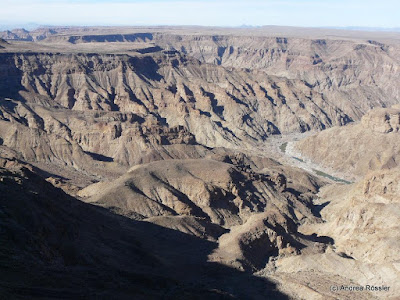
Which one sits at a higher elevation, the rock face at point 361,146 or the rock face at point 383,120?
the rock face at point 383,120

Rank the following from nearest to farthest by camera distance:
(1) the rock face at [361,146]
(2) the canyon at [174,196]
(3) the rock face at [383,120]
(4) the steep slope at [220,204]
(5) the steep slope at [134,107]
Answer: (2) the canyon at [174,196]
(4) the steep slope at [220,204]
(5) the steep slope at [134,107]
(1) the rock face at [361,146]
(3) the rock face at [383,120]

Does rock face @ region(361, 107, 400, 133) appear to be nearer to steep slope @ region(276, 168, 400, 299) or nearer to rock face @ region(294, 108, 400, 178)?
rock face @ region(294, 108, 400, 178)

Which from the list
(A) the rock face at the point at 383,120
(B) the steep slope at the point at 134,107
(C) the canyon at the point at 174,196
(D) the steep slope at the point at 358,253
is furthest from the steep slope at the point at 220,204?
(A) the rock face at the point at 383,120

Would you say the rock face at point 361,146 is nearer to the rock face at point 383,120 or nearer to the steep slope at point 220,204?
the rock face at point 383,120

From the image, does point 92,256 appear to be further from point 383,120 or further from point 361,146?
point 383,120

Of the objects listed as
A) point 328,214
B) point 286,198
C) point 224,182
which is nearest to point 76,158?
point 224,182

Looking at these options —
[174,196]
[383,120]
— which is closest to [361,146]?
[383,120]
